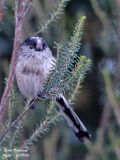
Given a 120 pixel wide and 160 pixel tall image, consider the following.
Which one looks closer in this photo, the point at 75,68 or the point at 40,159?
the point at 75,68

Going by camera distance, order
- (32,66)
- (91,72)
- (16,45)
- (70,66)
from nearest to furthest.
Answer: (16,45)
(70,66)
(32,66)
(91,72)

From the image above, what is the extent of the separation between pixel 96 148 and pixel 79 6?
5.32 ft

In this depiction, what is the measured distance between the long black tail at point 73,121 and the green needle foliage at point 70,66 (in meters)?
0.64

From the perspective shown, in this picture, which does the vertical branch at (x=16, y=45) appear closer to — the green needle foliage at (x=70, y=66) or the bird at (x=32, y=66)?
the green needle foliage at (x=70, y=66)

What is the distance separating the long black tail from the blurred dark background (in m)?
0.73

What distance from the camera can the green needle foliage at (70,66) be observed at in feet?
8.16

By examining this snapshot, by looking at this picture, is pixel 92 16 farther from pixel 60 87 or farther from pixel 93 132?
pixel 60 87

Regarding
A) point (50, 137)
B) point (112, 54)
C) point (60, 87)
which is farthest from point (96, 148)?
point (60, 87)

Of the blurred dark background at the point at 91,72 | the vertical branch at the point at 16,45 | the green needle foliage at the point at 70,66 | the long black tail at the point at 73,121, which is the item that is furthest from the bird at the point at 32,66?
the vertical branch at the point at 16,45

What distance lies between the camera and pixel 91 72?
5746 mm

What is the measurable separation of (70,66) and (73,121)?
0.86 metres

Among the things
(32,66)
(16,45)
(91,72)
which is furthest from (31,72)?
Result: (91,72)

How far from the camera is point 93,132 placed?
5.53 meters

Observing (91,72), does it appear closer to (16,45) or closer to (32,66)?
(32,66)
